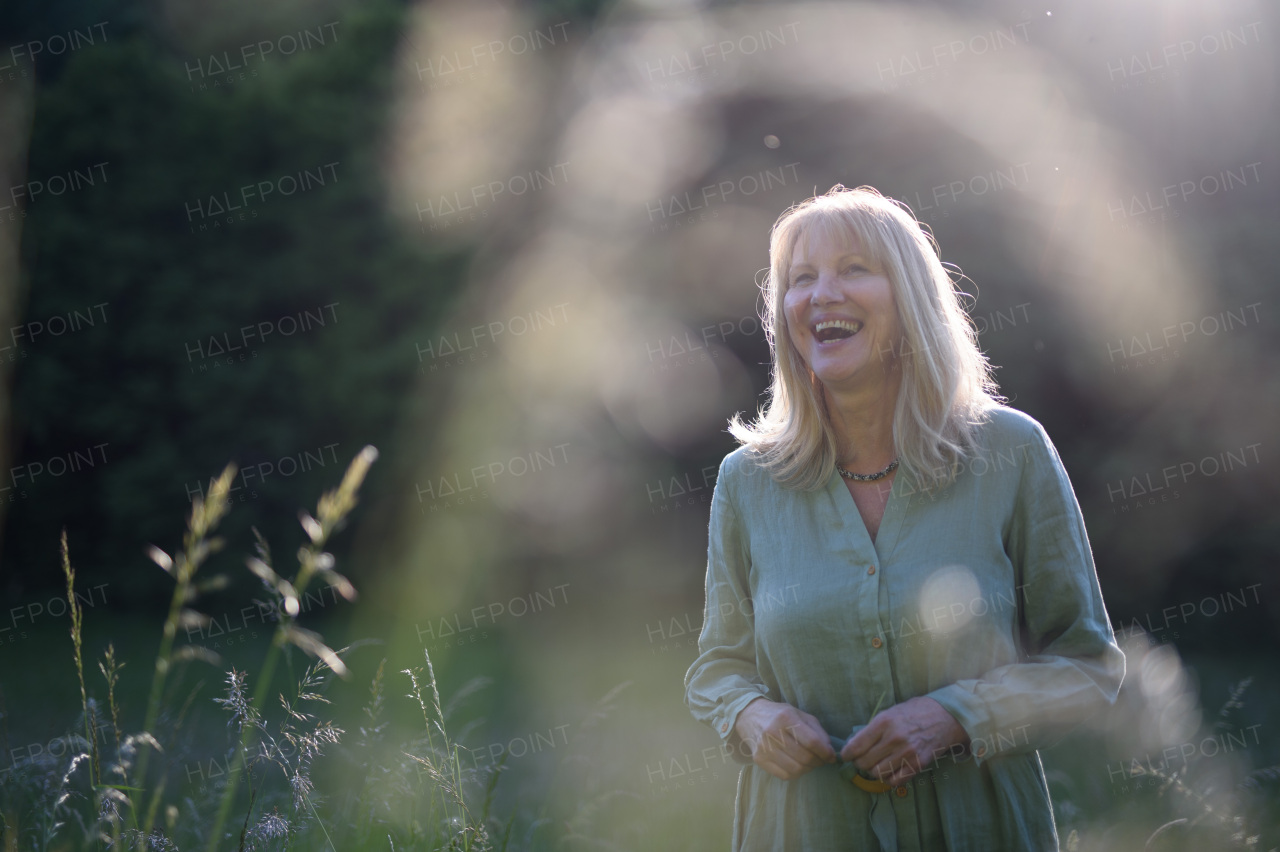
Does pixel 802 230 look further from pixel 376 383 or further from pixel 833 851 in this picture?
pixel 376 383

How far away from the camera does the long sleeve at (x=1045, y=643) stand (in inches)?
74.2

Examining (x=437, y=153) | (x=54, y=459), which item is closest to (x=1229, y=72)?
(x=437, y=153)

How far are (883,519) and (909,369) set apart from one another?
382mm

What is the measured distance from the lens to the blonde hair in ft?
7.09

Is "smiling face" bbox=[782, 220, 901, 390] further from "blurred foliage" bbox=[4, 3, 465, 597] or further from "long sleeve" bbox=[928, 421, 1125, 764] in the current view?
"blurred foliage" bbox=[4, 3, 465, 597]

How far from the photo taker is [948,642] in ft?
6.50

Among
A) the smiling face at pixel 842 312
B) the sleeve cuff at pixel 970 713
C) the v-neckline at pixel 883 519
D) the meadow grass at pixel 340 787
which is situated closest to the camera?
the meadow grass at pixel 340 787

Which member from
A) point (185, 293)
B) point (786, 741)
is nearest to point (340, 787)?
point (786, 741)

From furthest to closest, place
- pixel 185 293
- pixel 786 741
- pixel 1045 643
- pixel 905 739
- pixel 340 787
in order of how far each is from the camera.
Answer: pixel 185 293, pixel 340 787, pixel 1045 643, pixel 786 741, pixel 905 739

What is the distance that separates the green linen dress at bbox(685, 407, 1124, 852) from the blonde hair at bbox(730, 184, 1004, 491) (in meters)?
0.06

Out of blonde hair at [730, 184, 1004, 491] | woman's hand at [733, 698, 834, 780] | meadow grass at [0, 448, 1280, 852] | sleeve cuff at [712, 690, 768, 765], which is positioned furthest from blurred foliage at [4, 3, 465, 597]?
woman's hand at [733, 698, 834, 780]

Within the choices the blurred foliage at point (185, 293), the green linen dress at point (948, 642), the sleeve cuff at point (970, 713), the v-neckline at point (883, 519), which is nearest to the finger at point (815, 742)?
the green linen dress at point (948, 642)

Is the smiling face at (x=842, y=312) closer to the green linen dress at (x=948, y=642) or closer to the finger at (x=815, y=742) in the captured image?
the green linen dress at (x=948, y=642)

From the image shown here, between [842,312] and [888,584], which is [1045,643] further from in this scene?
[842,312]
